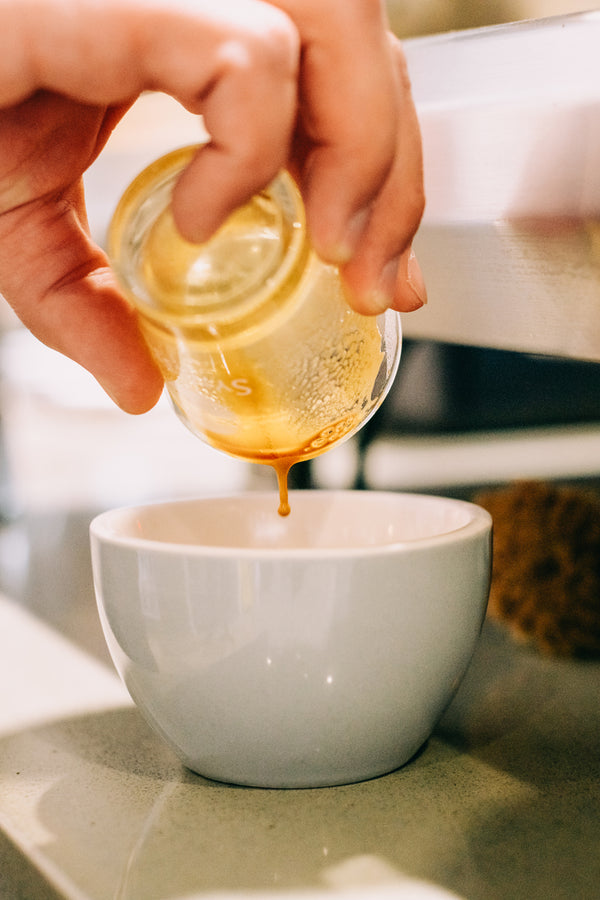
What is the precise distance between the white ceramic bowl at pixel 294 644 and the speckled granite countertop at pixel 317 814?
2 centimetres

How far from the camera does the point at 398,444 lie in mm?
796

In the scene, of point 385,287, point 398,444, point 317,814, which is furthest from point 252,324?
point 398,444

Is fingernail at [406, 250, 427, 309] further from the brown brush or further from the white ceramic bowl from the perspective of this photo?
the brown brush

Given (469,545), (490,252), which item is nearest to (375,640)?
(469,545)

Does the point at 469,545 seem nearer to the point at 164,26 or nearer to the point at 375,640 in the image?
the point at 375,640

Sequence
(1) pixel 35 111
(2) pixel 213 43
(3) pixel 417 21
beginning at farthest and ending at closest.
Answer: (3) pixel 417 21, (1) pixel 35 111, (2) pixel 213 43

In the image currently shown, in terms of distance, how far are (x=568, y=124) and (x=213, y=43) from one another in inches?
6.3

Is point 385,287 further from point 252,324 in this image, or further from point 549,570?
point 549,570

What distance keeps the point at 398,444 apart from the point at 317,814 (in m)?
0.47

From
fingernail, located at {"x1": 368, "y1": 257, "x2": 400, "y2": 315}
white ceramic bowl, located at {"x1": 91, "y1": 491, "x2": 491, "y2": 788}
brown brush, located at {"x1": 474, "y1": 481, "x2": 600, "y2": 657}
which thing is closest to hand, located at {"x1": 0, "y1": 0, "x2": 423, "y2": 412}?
fingernail, located at {"x1": 368, "y1": 257, "x2": 400, "y2": 315}

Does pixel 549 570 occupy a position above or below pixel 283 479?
below

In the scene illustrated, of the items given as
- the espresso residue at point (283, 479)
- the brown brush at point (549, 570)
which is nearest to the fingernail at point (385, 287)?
the espresso residue at point (283, 479)

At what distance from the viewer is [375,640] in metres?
0.35

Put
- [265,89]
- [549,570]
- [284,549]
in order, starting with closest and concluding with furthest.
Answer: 1. [265,89]
2. [284,549]
3. [549,570]
